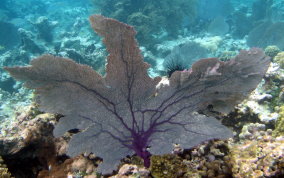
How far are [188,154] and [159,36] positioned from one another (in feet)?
47.8

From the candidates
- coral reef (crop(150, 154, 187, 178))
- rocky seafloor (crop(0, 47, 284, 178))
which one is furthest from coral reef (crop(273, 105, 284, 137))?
coral reef (crop(150, 154, 187, 178))

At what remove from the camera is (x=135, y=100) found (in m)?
2.47

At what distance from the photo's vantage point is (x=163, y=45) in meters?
14.9

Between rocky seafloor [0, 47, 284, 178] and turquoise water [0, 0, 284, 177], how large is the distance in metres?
6.93

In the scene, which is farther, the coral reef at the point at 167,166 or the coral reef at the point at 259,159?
the coral reef at the point at 167,166

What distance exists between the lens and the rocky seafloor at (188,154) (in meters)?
2.33

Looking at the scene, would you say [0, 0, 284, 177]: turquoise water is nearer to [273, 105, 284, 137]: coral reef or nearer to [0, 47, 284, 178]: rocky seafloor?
[0, 47, 284, 178]: rocky seafloor

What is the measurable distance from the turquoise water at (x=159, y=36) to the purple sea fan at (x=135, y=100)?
7787 mm

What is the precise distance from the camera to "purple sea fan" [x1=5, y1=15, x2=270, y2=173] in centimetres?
237

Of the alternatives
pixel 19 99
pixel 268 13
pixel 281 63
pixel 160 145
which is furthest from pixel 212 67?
pixel 268 13

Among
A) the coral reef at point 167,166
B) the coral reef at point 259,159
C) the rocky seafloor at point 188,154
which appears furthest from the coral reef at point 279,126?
the coral reef at point 167,166

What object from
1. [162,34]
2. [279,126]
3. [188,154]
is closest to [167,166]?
[188,154]

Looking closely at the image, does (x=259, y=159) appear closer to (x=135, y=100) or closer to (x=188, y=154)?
(x=188, y=154)

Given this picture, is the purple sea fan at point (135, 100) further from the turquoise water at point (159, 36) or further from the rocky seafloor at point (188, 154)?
the turquoise water at point (159, 36)
